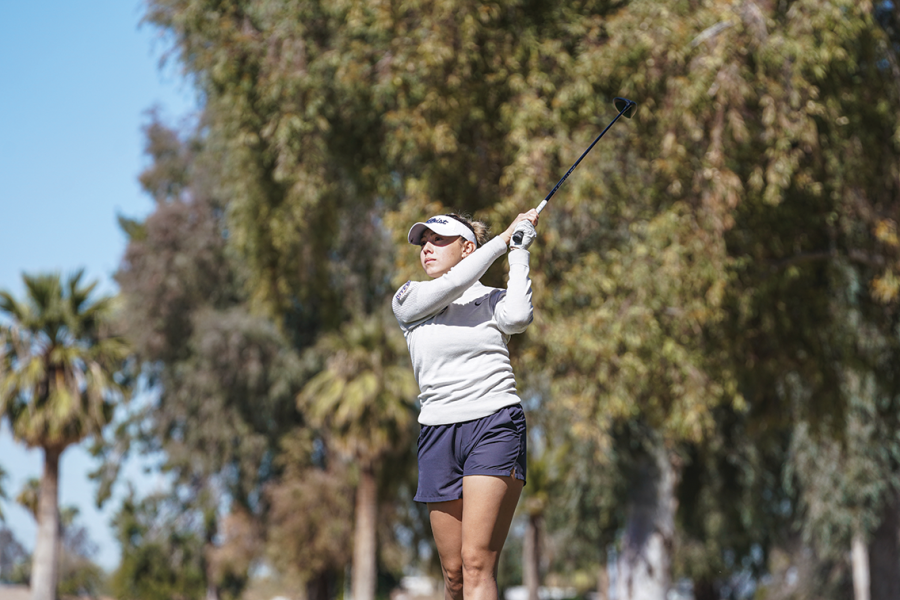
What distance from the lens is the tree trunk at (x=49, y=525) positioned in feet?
65.3

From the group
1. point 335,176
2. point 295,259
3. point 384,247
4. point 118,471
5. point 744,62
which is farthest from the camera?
point 118,471

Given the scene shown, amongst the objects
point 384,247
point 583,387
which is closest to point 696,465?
point 384,247

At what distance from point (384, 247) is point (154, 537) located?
11152 mm

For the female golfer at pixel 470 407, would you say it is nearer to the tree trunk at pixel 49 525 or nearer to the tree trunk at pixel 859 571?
the tree trunk at pixel 49 525

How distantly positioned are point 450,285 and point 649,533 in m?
16.8

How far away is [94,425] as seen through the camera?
20.1m

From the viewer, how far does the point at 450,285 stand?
11.9 feet

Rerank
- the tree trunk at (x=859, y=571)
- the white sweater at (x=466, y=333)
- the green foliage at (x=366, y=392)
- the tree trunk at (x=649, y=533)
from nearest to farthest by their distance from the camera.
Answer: the white sweater at (x=466, y=333), the tree trunk at (x=649, y=533), the green foliage at (x=366, y=392), the tree trunk at (x=859, y=571)

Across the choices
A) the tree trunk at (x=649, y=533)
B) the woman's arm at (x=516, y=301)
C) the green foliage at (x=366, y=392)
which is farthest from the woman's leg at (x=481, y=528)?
the green foliage at (x=366, y=392)

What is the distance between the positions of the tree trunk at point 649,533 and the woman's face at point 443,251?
52.7 ft

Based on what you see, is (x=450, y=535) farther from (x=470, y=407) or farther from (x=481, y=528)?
(x=470, y=407)

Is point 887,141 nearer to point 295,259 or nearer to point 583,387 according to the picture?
point 583,387

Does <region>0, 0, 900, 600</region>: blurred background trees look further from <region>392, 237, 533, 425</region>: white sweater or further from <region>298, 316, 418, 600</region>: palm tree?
<region>392, 237, 533, 425</region>: white sweater

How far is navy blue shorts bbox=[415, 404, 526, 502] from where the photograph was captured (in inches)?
140
